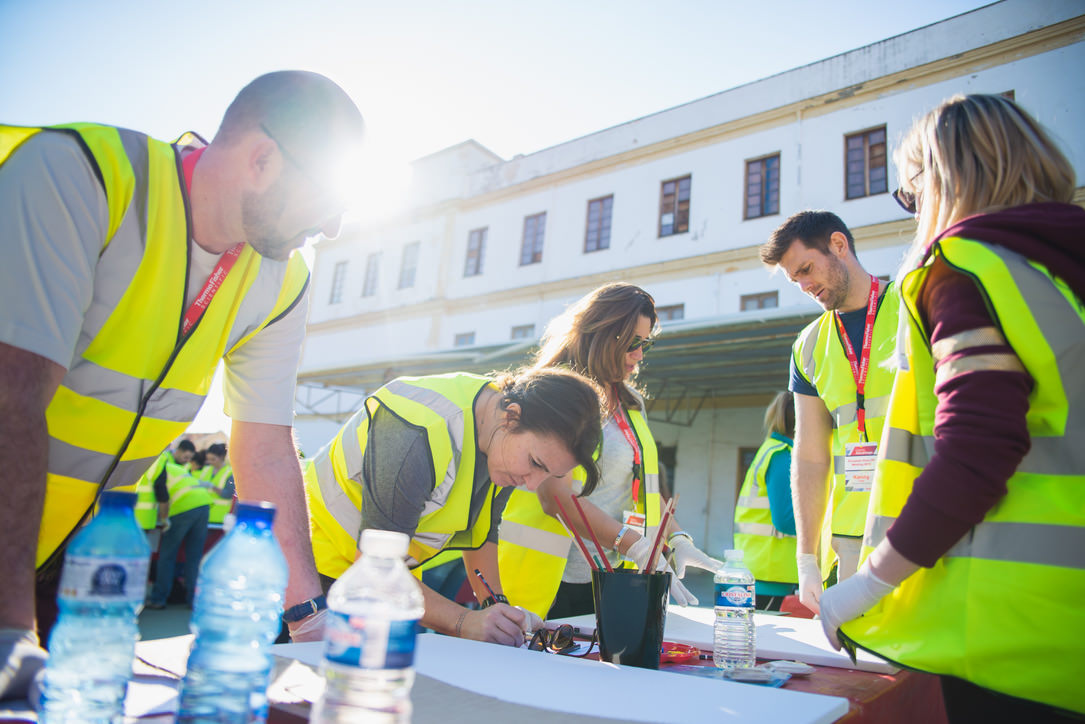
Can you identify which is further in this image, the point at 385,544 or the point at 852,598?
the point at 852,598

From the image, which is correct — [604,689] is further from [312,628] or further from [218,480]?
[218,480]

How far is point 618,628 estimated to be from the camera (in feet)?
4.59

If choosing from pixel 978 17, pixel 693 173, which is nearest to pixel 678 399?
pixel 693 173

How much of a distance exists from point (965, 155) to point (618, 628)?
1.17 metres

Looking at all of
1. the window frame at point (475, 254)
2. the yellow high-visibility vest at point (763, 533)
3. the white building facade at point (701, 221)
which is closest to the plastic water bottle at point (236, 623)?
the yellow high-visibility vest at point (763, 533)

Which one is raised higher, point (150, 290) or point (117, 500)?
point (150, 290)

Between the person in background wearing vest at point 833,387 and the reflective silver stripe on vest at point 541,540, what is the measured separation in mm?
891

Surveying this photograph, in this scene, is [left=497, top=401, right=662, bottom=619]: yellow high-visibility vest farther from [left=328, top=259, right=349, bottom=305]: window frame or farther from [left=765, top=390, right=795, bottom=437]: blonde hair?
[left=328, top=259, right=349, bottom=305]: window frame

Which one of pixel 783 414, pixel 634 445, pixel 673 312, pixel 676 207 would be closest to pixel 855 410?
pixel 634 445

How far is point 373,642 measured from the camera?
736mm

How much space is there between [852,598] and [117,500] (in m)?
1.14

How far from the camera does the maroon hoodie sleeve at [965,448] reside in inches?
40.2

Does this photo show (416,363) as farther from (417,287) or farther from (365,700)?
(365,700)

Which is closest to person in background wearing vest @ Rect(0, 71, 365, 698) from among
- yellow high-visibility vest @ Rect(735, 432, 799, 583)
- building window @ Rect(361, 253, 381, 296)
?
yellow high-visibility vest @ Rect(735, 432, 799, 583)
